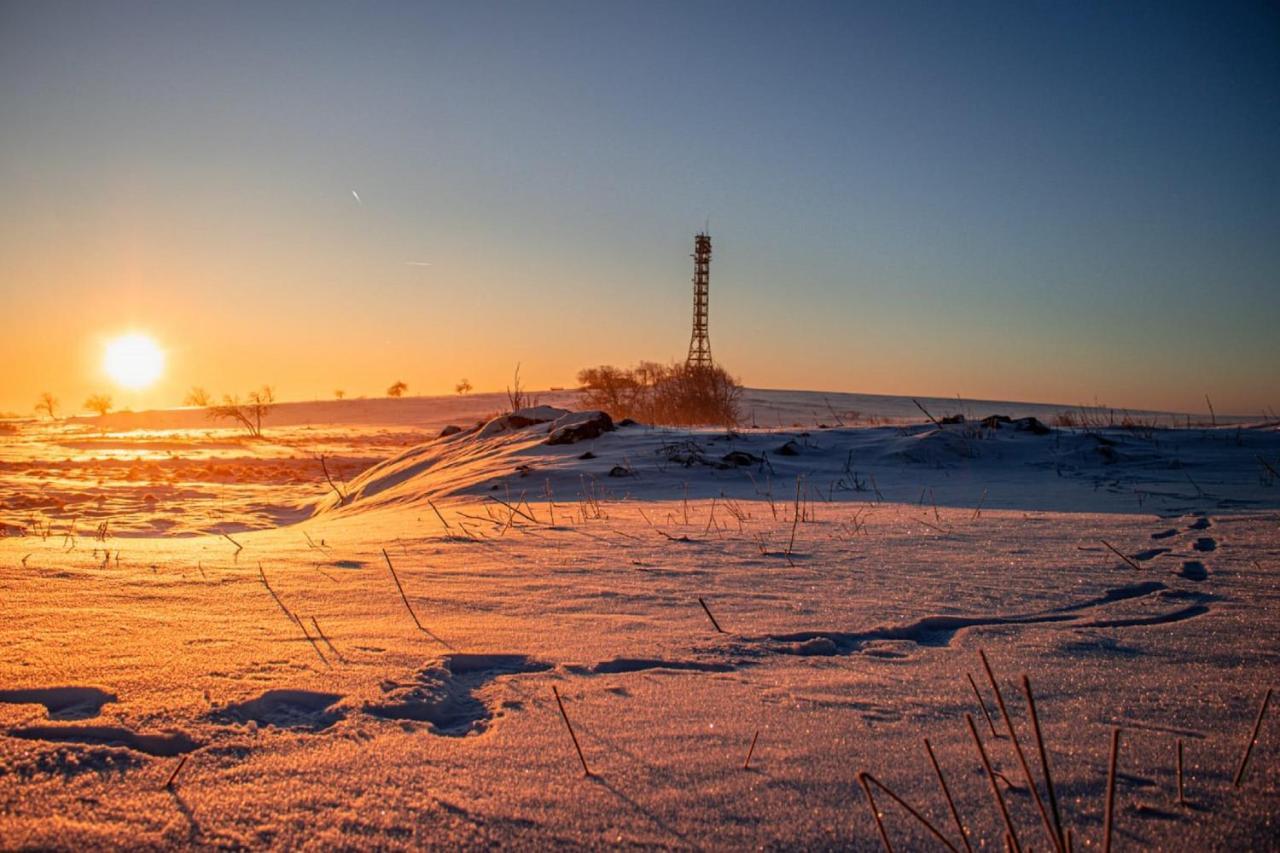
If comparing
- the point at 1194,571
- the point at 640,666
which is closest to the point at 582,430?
the point at 1194,571

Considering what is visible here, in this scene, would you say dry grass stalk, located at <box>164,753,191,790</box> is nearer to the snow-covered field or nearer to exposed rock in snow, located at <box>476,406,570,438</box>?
the snow-covered field

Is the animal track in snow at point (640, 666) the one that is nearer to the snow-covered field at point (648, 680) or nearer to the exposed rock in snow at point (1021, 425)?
the snow-covered field at point (648, 680)

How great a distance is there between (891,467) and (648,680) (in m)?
A: 4.78

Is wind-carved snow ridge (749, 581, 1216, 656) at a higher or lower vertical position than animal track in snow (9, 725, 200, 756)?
higher

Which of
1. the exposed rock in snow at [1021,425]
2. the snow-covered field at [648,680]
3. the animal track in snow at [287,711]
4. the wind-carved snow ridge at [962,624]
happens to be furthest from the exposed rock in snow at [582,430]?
the animal track in snow at [287,711]

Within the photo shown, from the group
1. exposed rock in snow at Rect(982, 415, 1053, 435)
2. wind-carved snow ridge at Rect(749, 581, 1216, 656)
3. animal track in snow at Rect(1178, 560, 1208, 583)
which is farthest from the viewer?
exposed rock in snow at Rect(982, 415, 1053, 435)

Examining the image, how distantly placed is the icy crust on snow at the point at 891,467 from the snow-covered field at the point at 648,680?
739 millimetres

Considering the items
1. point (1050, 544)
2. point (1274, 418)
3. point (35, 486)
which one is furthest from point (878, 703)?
point (35, 486)

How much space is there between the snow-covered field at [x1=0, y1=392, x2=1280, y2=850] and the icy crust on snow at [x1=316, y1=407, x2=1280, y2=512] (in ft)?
2.42

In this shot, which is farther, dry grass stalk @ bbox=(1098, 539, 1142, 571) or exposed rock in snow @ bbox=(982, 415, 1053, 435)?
exposed rock in snow @ bbox=(982, 415, 1053, 435)

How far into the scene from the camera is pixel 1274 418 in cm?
754

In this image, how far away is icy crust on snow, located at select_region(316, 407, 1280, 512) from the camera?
172 inches

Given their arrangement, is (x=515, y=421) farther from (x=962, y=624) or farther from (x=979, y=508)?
(x=962, y=624)

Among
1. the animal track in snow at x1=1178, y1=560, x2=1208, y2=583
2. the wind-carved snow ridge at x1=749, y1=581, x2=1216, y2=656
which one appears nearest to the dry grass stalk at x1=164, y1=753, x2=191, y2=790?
the wind-carved snow ridge at x1=749, y1=581, x2=1216, y2=656
